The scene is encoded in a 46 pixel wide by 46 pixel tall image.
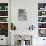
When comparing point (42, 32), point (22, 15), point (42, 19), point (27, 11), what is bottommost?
point (42, 32)

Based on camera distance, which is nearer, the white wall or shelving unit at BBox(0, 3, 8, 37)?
the white wall

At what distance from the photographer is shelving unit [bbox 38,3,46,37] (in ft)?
20.1

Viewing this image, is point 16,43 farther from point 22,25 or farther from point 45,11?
point 45,11

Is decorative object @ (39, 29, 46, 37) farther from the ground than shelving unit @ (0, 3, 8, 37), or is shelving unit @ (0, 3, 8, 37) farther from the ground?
shelving unit @ (0, 3, 8, 37)

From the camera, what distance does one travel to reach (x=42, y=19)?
6.18 m

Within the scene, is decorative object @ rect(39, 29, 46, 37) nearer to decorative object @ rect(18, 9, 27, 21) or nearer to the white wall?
the white wall

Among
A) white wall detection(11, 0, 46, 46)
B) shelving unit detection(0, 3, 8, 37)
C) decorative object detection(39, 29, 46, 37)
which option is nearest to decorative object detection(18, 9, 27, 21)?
white wall detection(11, 0, 46, 46)

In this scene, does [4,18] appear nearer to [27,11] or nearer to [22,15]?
[22,15]

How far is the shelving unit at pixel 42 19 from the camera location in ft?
20.1

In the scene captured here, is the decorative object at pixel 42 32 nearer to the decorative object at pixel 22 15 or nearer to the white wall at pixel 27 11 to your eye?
the white wall at pixel 27 11

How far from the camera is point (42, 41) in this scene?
6.02m

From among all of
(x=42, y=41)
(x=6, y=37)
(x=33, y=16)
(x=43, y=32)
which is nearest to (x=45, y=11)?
(x=33, y=16)

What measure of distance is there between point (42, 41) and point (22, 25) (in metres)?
1.28

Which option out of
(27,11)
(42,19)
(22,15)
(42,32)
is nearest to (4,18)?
(22,15)
